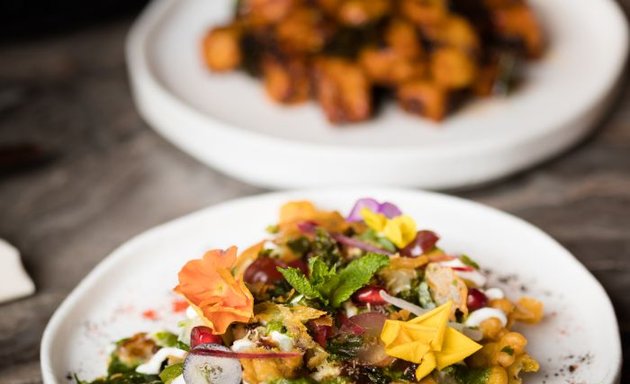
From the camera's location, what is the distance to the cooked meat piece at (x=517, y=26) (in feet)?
9.77

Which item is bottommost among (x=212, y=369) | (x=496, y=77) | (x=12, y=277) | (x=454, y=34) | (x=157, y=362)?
(x=12, y=277)

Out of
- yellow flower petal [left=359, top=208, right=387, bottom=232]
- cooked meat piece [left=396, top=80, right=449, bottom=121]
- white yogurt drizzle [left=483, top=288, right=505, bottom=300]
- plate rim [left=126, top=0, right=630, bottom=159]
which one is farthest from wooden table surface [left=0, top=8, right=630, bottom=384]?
yellow flower petal [left=359, top=208, right=387, bottom=232]

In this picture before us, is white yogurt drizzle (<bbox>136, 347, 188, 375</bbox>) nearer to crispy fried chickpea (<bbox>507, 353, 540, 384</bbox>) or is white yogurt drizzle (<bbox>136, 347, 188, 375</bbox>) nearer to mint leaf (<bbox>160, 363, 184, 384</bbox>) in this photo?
mint leaf (<bbox>160, 363, 184, 384</bbox>)

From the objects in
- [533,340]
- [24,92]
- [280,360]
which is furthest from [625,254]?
[24,92]

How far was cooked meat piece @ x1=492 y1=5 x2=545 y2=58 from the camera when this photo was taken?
298 cm

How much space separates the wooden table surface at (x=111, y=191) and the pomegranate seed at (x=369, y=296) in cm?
62

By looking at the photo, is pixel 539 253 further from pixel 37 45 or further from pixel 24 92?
pixel 37 45

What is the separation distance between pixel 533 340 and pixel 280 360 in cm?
57

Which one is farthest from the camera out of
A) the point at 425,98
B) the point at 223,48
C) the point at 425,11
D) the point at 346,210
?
the point at 223,48

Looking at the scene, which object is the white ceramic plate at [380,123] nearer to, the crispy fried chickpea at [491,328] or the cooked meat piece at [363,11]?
the cooked meat piece at [363,11]

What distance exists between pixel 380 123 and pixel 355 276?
1.09m

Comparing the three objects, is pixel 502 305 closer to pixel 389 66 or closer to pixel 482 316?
pixel 482 316

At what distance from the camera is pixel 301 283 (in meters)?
1.69

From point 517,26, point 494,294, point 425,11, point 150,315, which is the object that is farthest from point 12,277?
point 517,26
